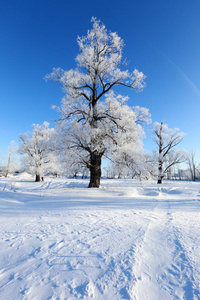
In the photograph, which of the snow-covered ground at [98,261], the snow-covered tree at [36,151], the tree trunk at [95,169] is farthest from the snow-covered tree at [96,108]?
the snow-covered tree at [36,151]

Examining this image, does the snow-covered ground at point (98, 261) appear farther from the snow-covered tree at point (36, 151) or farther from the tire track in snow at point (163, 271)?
the snow-covered tree at point (36, 151)

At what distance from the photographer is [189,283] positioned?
1653 millimetres

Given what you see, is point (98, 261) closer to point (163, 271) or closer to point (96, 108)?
point (163, 271)

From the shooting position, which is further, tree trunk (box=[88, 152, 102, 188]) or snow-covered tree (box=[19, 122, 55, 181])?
snow-covered tree (box=[19, 122, 55, 181])

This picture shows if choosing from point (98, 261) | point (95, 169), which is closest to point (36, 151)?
point (95, 169)

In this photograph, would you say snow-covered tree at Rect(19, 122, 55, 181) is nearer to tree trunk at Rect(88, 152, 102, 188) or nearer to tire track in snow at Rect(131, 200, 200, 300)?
tree trunk at Rect(88, 152, 102, 188)

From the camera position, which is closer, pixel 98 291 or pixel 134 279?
pixel 98 291

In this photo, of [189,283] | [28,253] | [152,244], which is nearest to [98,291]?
[189,283]

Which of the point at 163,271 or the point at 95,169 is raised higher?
the point at 95,169

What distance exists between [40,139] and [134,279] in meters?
25.3

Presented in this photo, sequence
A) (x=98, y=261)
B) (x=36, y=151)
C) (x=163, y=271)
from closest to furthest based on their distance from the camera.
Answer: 1. (x=163, y=271)
2. (x=98, y=261)
3. (x=36, y=151)

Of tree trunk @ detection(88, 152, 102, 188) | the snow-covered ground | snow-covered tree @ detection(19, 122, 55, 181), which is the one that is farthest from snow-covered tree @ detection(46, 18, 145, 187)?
snow-covered tree @ detection(19, 122, 55, 181)

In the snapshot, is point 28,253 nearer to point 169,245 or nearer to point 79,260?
point 79,260

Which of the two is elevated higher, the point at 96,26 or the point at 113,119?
the point at 96,26
